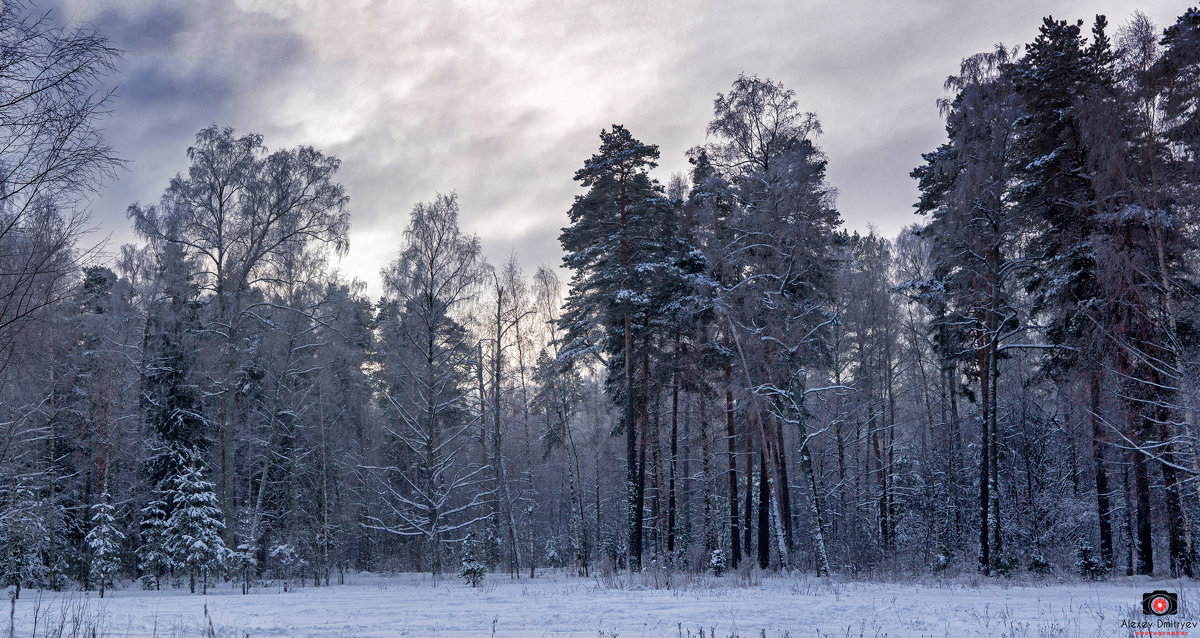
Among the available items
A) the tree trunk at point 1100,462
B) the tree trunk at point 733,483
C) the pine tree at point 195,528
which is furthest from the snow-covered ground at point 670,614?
the tree trunk at point 733,483

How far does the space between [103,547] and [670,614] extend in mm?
23452

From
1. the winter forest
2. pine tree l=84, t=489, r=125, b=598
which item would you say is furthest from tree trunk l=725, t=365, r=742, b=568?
pine tree l=84, t=489, r=125, b=598

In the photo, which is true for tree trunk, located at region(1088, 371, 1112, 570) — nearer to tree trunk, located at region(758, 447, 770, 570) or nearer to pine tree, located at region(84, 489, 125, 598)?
tree trunk, located at region(758, 447, 770, 570)

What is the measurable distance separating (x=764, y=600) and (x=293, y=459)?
2575 centimetres

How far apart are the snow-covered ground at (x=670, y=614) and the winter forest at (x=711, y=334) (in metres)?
4.33

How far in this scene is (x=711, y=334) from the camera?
25.0 m

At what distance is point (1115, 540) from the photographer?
1270 inches

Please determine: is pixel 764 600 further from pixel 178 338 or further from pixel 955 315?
pixel 178 338

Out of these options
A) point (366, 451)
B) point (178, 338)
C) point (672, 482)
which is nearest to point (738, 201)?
point (672, 482)

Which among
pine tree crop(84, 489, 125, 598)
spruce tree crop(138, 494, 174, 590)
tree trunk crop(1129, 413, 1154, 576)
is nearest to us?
tree trunk crop(1129, 413, 1154, 576)

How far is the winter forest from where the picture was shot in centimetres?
1812

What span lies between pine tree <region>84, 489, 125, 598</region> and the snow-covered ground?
13.6 m

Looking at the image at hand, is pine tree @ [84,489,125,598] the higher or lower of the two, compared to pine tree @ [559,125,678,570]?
lower

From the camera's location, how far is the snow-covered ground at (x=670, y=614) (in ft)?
27.7
